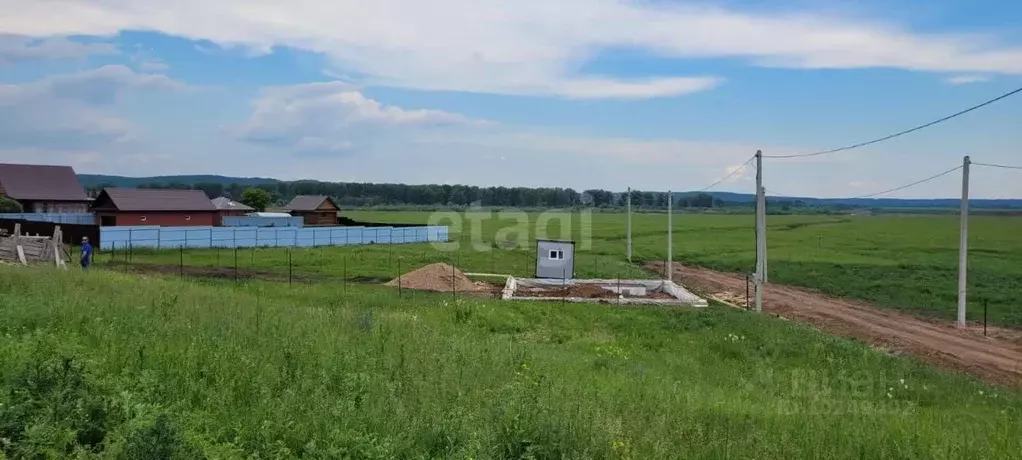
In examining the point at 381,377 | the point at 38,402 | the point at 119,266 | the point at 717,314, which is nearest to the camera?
the point at 38,402

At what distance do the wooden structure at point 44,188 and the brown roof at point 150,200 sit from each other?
19.4 meters

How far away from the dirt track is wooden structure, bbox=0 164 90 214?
6272 cm

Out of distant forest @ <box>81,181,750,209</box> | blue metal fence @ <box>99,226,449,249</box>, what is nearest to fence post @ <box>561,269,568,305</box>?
blue metal fence @ <box>99,226,449,249</box>

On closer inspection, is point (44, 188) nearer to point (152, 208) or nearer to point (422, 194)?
point (152, 208)

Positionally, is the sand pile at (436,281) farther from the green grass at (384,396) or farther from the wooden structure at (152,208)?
the wooden structure at (152,208)

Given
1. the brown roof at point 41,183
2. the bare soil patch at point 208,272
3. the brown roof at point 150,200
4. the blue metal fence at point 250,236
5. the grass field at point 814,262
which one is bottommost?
the grass field at point 814,262

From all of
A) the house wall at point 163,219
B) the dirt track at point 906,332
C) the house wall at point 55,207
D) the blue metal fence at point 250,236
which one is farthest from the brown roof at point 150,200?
the dirt track at point 906,332

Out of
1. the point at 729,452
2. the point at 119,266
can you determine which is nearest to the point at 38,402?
the point at 729,452

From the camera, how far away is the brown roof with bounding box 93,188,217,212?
52.2 meters

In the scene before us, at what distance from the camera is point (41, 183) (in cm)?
6969

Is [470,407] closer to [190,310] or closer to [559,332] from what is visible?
[190,310]

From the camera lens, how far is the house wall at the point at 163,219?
5156cm

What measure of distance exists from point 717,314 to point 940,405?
25.6ft

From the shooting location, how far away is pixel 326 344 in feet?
27.9
